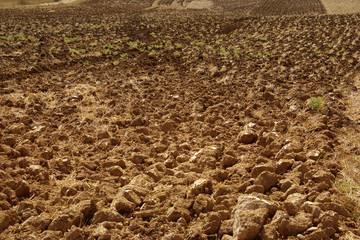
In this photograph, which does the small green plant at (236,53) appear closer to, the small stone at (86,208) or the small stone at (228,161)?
the small stone at (228,161)

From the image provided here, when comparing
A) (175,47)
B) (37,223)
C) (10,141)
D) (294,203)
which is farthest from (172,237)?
(175,47)

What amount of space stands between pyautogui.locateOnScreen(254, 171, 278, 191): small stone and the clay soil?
0.05 feet

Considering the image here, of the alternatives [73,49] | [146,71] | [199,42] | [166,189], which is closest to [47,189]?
[166,189]

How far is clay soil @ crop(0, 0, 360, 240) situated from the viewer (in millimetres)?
3066

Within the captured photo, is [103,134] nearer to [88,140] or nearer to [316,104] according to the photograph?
[88,140]

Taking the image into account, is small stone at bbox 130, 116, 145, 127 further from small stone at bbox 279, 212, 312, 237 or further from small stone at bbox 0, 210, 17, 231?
small stone at bbox 279, 212, 312, 237

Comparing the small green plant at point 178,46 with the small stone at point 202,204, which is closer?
the small stone at point 202,204

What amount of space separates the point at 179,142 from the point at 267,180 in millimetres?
1739

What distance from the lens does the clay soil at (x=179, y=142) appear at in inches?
121

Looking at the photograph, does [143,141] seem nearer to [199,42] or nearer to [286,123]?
[286,123]

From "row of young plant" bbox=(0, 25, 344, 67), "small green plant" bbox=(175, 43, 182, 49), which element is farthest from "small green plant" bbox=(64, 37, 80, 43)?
"small green plant" bbox=(175, 43, 182, 49)

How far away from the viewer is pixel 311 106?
18.5ft

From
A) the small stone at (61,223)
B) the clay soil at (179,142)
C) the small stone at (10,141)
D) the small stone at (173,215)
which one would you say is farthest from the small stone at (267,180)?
the small stone at (10,141)

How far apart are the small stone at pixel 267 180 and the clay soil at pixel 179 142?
2 centimetres
